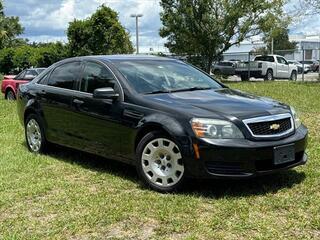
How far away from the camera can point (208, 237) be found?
14.3ft

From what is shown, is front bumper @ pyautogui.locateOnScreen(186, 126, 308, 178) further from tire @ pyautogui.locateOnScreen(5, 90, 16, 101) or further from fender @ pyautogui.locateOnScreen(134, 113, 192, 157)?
tire @ pyautogui.locateOnScreen(5, 90, 16, 101)

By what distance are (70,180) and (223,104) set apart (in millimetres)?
2065

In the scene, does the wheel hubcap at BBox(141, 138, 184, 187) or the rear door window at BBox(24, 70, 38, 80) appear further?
the rear door window at BBox(24, 70, 38, 80)

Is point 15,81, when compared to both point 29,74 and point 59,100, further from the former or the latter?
point 59,100

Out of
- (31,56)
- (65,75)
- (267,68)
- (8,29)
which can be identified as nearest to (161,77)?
(65,75)

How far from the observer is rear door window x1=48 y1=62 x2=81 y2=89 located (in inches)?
284

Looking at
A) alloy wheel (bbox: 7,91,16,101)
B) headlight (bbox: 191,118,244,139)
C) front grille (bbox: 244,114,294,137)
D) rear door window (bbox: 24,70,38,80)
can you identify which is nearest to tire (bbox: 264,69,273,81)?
rear door window (bbox: 24,70,38,80)

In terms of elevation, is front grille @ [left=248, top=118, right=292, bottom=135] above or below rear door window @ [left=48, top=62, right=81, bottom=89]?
below

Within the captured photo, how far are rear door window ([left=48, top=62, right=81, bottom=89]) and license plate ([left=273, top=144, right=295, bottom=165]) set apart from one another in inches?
120

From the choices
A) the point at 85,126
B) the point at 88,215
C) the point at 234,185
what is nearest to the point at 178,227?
the point at 88,215

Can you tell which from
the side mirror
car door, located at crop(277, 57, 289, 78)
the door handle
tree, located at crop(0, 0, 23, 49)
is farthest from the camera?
tree, located at crop(0, 0, 23, 49)

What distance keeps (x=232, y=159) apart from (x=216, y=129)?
1.11ft

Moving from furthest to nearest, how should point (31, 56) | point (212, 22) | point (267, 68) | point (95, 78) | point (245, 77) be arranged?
point (31, 56), point (245, 77), point (267, 68), point (212, 22), point (95, 78)

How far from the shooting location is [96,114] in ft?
21.3
